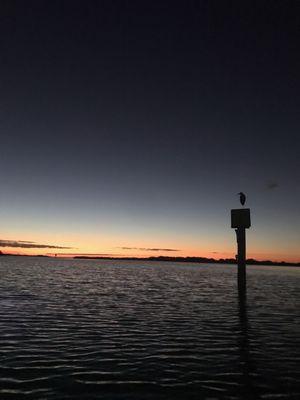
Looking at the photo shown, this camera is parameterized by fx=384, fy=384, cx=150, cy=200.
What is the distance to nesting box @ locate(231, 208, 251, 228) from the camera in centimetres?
2289

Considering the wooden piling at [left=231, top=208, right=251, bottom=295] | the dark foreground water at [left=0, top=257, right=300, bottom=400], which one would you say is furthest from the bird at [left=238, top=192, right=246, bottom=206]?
the dark foreground water at [left=0, top=257, right=300, bottom=400]

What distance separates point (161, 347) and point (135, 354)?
1.32 m

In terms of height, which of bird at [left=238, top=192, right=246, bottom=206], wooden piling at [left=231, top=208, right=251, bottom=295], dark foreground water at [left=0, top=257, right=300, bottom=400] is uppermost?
bird at [left=238, top=192, right=246, bottom=206]

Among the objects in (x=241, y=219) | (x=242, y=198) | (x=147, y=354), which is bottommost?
(x=147, y=354)

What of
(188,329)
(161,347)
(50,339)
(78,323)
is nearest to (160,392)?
(161,347)

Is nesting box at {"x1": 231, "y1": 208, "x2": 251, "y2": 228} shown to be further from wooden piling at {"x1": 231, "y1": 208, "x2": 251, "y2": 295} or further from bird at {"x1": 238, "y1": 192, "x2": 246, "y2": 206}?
bird at {"x1": 238, "y1": 192, "x2": 246, "y2": 206}

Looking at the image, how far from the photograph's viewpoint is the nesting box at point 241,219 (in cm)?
2289

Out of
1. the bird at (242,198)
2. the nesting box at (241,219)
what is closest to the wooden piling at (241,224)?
the nesting box at (241,219)

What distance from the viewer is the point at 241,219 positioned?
75.4 feet

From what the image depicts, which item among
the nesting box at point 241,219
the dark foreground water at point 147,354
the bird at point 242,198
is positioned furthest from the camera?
the bird at point 242,198

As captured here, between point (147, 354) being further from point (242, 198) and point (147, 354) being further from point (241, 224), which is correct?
point (242, 198)

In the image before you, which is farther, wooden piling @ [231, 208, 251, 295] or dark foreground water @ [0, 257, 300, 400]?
wooden piling @ [231, 208, 251, 295]

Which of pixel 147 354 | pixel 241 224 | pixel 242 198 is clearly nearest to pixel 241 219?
pixel 241 224

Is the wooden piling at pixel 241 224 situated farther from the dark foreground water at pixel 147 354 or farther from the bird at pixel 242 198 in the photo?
the dark foreground water at pixel 147 354
